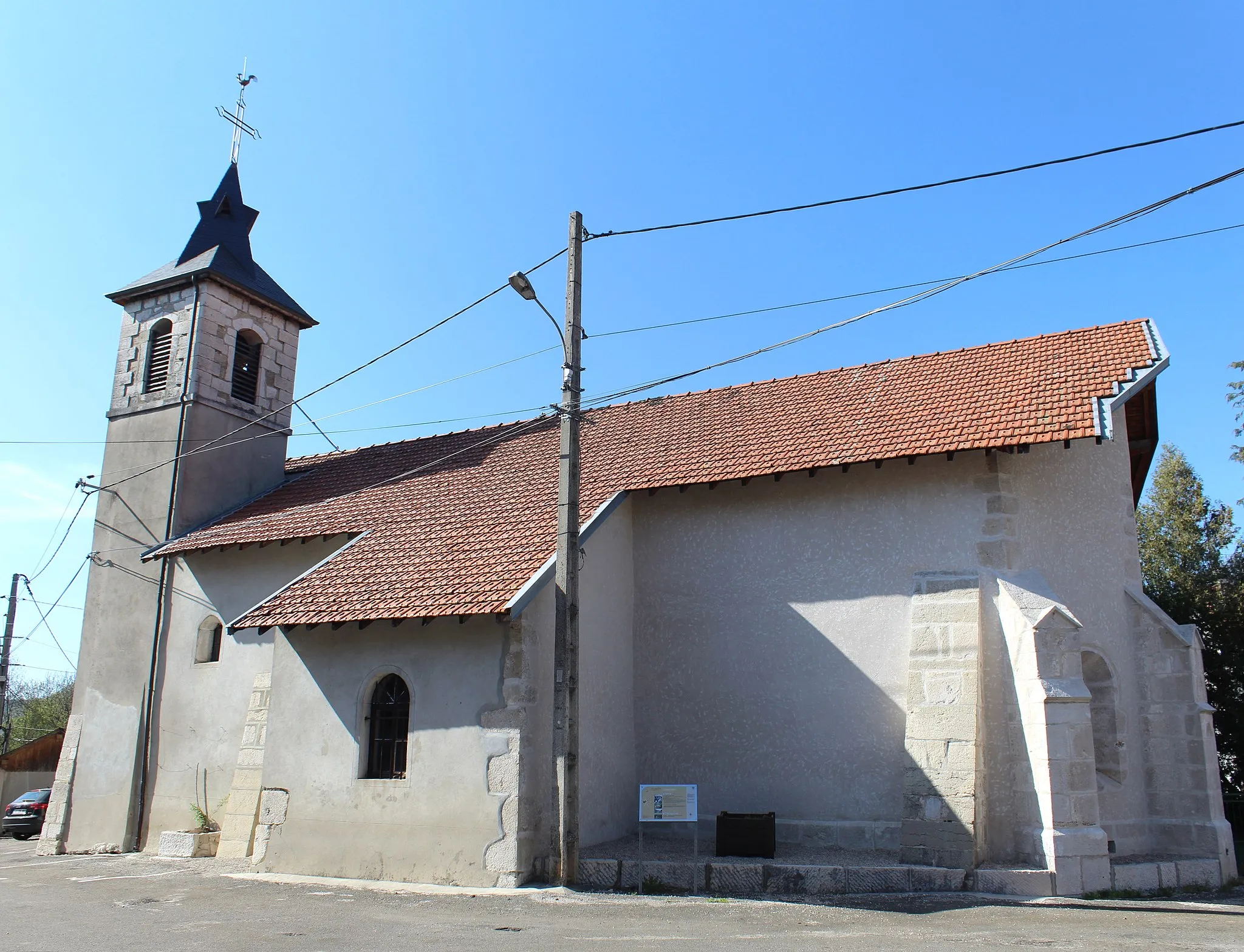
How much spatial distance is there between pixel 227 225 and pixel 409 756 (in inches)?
545

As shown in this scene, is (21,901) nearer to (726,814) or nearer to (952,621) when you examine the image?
(726,814)

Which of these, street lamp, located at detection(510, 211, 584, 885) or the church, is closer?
street lamp, located at detection(510, 211, 584, 885)

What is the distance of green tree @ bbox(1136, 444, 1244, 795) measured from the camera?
18.2 m

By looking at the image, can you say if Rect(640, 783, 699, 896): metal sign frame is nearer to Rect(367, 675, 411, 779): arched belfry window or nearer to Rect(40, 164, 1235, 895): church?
Rect(40, 164, 1235, 895): church

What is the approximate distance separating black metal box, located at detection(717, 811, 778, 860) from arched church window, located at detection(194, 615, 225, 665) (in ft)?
30.8

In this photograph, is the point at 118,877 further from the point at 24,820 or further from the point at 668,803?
the point at 24,820

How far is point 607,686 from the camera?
1303 cm

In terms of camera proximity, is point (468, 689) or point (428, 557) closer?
point (468, 689)

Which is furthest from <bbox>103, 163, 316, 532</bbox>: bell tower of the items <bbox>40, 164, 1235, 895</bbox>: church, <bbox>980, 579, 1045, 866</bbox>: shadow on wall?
<bbox>980, 579, 1045, 866</bbox>: shadow on wall

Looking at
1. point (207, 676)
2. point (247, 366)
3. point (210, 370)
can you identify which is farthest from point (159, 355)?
point (207, 676)

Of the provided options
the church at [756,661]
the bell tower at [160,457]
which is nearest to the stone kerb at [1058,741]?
the church at [756,661]

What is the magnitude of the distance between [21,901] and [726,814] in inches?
314

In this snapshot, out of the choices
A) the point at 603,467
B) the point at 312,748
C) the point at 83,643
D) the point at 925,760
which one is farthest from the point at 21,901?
the point at 925,760

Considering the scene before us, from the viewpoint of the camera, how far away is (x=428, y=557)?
42.5ft
